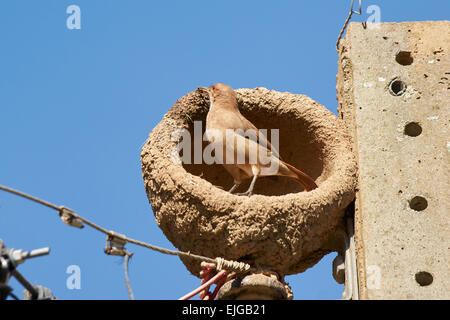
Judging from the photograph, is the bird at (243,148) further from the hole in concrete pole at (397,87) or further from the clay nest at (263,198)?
the hole in concrete pole at (397,87)

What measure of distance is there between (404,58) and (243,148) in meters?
2.20

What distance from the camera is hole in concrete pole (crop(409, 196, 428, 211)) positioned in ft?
33.3

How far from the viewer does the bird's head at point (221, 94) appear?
11078 mm

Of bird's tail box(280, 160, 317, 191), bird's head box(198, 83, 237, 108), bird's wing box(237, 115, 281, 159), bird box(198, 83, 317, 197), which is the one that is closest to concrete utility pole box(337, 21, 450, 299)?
bird's tail box(280, 160, 317, 191)

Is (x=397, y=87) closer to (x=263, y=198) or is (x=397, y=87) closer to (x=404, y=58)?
(x=404, y=58)

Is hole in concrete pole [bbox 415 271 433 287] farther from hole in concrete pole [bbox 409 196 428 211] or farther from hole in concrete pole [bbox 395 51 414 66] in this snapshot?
hole in concrete pole [bbox 395 51 414 66]

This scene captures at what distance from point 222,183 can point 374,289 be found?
2895mm

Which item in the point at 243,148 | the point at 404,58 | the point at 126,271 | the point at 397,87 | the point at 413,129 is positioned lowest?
the point at 126,271

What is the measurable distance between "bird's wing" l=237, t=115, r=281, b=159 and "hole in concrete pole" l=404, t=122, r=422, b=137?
1393 millimetres

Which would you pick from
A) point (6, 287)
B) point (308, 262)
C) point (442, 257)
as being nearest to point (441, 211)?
point (442, 257)

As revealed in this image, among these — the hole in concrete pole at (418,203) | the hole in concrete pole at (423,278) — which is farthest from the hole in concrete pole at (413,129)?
the hole in concrete pole at (423,278)

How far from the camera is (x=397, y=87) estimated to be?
36.3ft

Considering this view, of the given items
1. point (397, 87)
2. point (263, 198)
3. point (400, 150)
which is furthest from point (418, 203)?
point (263, 198)

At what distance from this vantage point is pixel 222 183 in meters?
11.9
